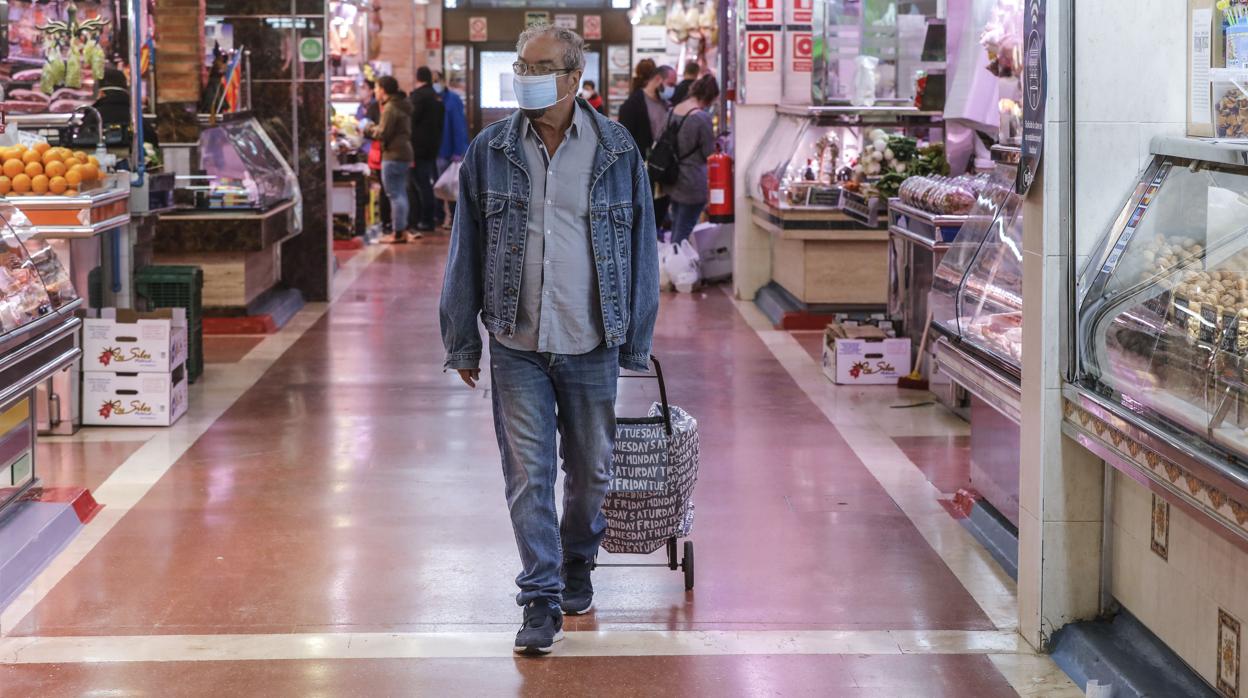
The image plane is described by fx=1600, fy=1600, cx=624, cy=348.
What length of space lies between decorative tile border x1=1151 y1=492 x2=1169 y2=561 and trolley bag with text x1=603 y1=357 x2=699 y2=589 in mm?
1356

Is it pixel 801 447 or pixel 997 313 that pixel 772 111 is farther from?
pixel 997 313

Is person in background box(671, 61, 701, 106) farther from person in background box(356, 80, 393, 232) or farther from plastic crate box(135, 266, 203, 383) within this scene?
plastic crate box(135, 266, 203, 383)

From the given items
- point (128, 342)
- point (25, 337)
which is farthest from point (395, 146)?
point (25, 337)

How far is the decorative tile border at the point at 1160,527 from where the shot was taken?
393 cm

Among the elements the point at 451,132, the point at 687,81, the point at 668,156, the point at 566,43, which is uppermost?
the point at 687,81

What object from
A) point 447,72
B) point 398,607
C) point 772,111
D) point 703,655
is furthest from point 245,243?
point 447,72

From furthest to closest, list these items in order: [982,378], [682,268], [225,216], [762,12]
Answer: [682,268] < [762,12] < [225,216] < [982,378]

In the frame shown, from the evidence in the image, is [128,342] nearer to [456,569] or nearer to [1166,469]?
[456,569]

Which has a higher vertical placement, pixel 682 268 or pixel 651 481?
pixel 682 268

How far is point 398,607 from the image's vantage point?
4.75 m

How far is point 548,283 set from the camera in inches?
164

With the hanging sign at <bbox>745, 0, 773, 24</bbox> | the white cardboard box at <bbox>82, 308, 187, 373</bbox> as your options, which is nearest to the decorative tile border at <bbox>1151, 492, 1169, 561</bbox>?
the white cardboard box at <bbox>82, 308, 187, 373</bbox>

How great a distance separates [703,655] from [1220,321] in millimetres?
1620

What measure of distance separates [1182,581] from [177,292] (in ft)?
19.8
